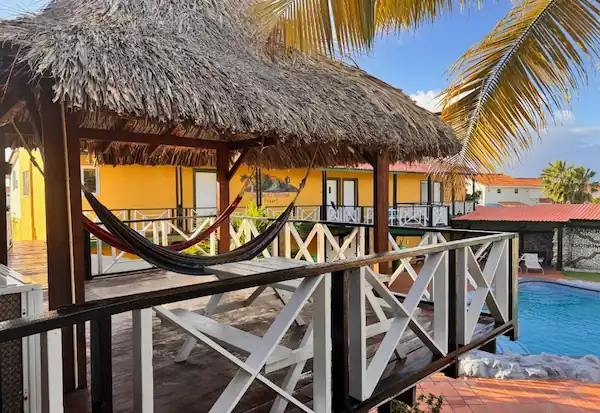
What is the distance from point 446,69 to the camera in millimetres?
4910

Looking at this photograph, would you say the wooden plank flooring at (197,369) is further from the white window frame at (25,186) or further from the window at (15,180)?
the window at (15,180)

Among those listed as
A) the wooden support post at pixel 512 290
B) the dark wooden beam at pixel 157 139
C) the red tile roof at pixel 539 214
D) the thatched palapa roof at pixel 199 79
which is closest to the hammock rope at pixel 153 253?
the thatched palapa roof at pixel 199 79

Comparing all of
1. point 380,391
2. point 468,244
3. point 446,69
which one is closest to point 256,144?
point 446,69

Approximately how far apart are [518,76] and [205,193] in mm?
10045

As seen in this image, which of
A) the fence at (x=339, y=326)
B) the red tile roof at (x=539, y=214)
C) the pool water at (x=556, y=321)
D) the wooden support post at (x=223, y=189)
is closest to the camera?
the fence at (x=339, y=326)

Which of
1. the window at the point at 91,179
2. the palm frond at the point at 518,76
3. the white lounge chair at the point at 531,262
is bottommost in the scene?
the white lounge chair at the point at 531,262

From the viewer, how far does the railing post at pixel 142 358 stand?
62.2 inches

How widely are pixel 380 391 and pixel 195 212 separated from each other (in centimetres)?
1065

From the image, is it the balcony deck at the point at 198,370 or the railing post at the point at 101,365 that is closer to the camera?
the railing post at the point at 101,365

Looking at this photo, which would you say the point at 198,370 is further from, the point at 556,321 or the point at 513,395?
the point at 556,321

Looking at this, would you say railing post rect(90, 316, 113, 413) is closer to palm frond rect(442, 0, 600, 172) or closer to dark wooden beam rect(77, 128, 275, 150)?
dark wooden beam rect(77, 128, 275, 150)

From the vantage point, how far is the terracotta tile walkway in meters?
5.46

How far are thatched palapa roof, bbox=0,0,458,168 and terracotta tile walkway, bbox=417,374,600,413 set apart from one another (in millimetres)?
3513

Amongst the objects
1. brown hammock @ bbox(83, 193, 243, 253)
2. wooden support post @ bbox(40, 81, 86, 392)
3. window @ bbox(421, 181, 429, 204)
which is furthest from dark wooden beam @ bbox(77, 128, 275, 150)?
window @ bbox(421, 181, 429, 204)
